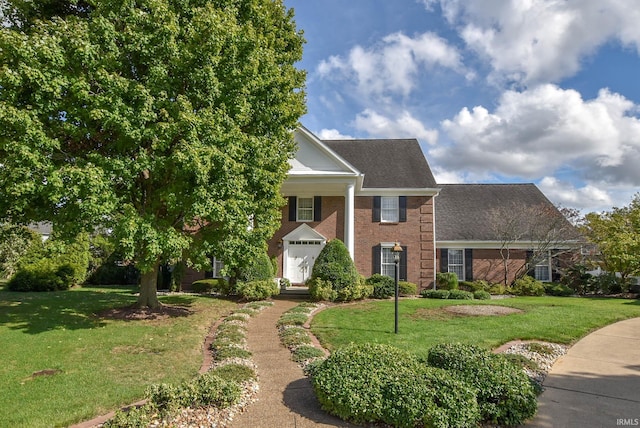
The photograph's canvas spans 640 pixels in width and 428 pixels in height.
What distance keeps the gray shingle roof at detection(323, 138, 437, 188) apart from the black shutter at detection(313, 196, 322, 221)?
2.75 metres

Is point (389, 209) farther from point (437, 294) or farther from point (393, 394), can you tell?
point (393, 394)

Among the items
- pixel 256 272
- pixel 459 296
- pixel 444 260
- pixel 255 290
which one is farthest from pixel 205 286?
pixel 444 260

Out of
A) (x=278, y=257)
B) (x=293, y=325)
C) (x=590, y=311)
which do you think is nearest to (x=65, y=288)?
(x=278, y=257)

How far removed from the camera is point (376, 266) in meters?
20.8

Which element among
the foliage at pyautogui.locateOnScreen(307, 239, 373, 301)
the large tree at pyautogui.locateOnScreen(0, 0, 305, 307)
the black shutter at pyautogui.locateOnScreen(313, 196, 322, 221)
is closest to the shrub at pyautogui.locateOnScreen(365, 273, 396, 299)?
the foliage at pyautogui.locateOnScreen(307, 239, 373, 301)

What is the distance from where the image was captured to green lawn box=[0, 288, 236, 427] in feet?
17.4

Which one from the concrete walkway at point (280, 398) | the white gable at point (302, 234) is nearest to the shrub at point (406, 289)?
the white gable at point (302, 234)

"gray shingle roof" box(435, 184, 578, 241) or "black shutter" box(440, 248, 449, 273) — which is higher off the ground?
"gray shingle roof" box(435, 184, 578, 241)

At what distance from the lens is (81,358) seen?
24.1ft

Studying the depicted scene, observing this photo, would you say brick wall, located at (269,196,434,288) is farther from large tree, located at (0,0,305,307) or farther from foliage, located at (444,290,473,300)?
large tree, located at (0,0,305,307)

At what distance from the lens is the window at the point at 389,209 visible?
21.3 metres

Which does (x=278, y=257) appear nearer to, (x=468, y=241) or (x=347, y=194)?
(x=347, y=194)

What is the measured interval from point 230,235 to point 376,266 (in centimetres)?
1205

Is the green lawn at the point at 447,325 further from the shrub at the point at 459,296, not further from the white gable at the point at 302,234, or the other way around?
the white gable at the point at 302,234
